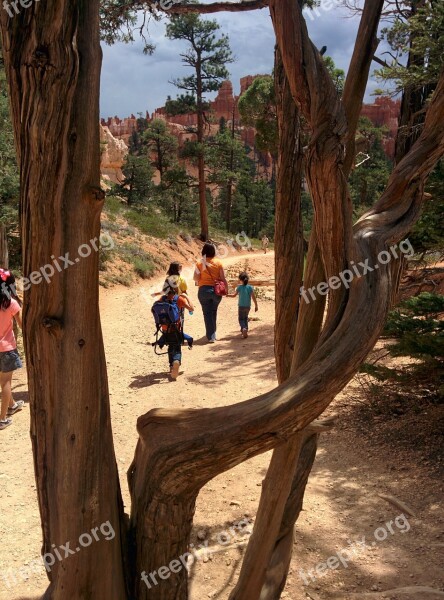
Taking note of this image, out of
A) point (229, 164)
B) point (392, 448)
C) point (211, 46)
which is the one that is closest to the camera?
point (392, 448)

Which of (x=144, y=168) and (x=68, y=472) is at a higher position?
(x=144, y=168)

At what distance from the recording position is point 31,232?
78.7 inches

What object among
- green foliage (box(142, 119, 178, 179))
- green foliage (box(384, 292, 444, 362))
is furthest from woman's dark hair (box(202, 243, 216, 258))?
green foliage (box(142, 119, 178, 179))

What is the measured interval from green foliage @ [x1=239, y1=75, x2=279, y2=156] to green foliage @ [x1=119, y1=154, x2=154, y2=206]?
36.0ft

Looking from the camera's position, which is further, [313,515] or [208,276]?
[208,276]

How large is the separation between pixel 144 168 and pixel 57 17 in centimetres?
2894

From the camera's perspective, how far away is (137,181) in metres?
30.0

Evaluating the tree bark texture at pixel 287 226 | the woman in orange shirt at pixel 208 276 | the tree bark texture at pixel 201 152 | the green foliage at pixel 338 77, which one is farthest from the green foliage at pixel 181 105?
the tree bark texture at pixel 287 226

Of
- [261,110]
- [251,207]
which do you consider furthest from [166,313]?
[251,207]

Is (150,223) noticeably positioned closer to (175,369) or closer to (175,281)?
(175,281)

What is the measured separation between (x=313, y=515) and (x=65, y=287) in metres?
3.00

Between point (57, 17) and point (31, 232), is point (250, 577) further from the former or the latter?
point (57, 17)

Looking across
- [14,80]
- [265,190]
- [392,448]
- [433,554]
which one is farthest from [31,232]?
[265,190]

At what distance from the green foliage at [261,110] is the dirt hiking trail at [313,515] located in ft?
39.1
